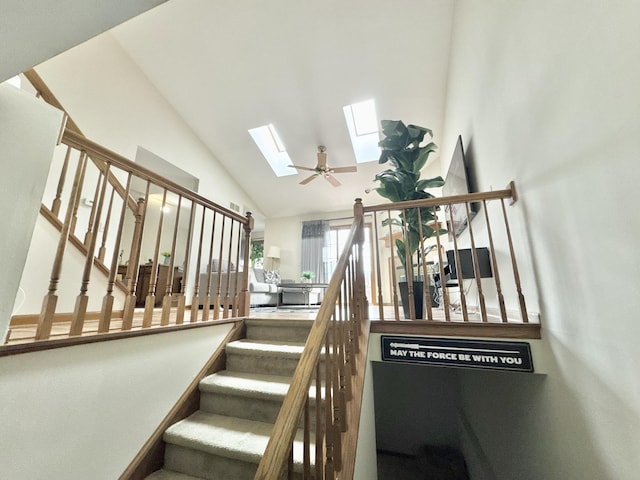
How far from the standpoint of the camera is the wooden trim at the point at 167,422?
4.86ft

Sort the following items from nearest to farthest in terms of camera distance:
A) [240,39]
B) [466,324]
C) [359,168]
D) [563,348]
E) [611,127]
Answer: [611,127] < [563,348] < [466,324] < [240,39] < [359,168]

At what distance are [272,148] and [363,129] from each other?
2088 millimetres

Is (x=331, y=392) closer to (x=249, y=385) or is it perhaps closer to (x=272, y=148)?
(x=249, y=385)

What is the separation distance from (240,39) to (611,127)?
4539 millimetres

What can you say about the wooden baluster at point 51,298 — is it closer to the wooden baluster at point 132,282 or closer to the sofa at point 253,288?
the wooden baluster at point 132,282

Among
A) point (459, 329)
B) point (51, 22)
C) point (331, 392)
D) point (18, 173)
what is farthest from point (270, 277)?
point (51, 22)

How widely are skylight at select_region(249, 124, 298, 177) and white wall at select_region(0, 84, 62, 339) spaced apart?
14.7 ft

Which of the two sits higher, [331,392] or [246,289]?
[246,289]

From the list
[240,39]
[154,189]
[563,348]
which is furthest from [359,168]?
[563,348]

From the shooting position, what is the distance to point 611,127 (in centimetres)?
102

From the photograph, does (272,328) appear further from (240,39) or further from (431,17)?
(431,17)

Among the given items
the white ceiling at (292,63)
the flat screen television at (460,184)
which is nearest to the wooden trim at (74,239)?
the white ceiling at (292,63)

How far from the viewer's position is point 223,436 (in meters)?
1.57

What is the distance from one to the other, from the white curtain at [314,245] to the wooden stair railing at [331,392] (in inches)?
205
